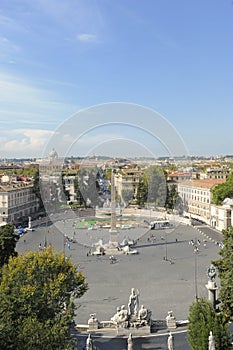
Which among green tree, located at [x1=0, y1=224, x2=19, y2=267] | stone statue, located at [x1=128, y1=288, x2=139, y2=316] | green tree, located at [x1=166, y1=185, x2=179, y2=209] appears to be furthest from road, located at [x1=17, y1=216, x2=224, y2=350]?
green tree, located at [x1=166, y1=185, x2=179, y2=209]

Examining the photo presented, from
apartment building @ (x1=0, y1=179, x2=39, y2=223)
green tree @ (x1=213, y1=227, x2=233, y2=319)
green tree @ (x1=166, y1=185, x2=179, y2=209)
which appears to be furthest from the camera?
green tree @ (x1=166, y1=185, x2=179, y2=209)

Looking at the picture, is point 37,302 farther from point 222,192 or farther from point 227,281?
point 222,192

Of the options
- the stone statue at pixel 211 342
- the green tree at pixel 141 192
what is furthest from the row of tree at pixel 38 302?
the green tree at pixel 141 192

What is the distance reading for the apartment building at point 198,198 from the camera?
4906 centimetres

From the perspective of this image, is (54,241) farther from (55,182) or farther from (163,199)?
(163,199)

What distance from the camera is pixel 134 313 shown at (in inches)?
626

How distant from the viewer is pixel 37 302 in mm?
12031

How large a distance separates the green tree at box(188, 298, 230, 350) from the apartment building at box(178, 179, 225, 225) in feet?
111

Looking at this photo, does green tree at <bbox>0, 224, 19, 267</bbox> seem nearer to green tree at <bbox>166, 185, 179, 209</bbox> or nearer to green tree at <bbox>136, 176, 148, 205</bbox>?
green tree at <bbox>166, 185, 179, 209</bbox>

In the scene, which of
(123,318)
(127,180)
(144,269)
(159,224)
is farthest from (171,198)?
(123,318)

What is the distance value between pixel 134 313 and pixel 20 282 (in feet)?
17.8

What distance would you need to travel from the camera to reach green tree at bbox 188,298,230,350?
38.3ft

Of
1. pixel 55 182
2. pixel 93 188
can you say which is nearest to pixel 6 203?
pixel 55 182

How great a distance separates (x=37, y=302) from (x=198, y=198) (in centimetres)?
4223
